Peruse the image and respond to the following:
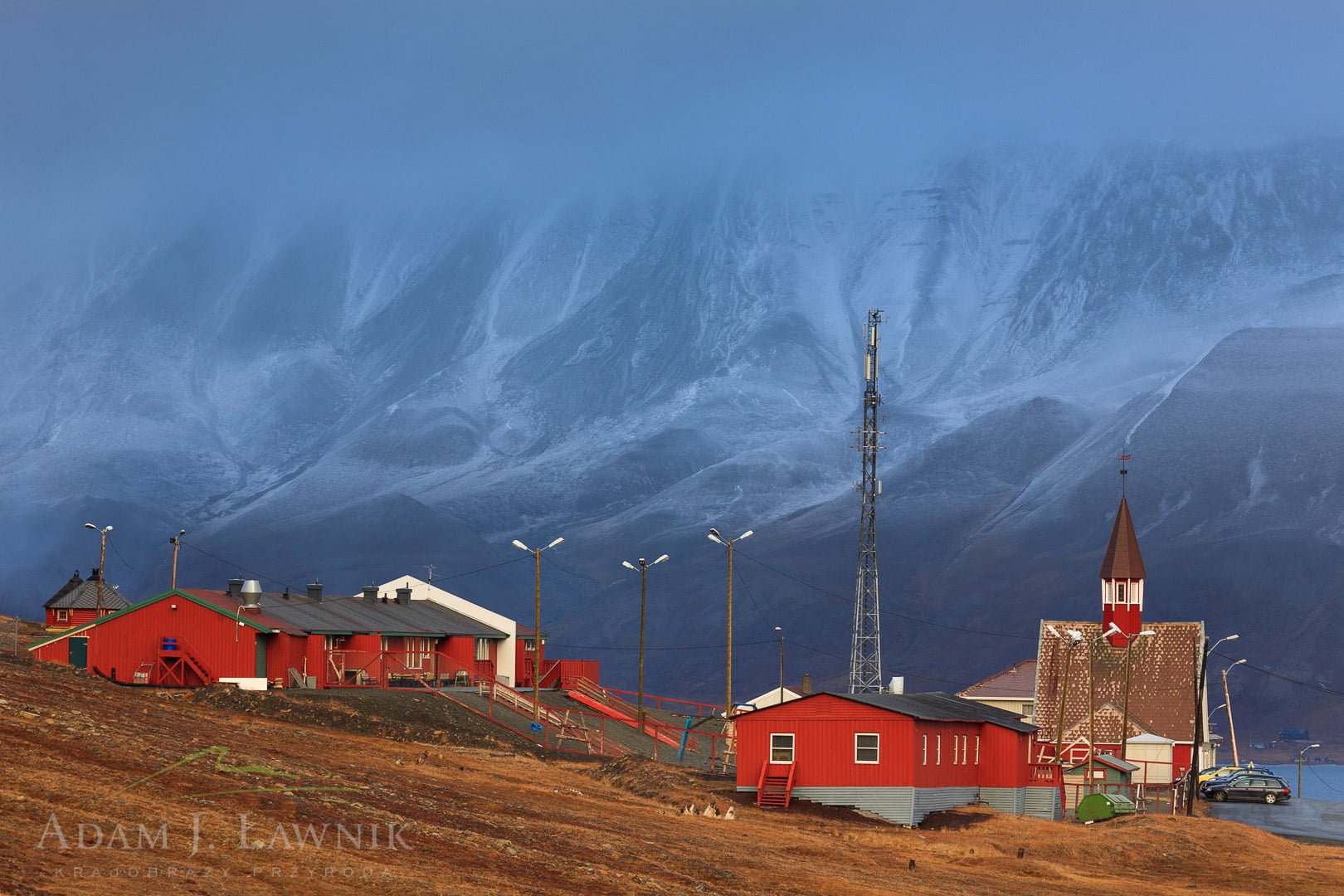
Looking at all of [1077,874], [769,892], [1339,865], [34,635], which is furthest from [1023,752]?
[34,635]

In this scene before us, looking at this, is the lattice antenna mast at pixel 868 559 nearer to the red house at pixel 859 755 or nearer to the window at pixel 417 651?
the window at pixel 417 651

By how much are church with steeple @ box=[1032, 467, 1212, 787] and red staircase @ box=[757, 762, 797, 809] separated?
3495 centimetres

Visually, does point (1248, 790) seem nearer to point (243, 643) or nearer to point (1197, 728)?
point (1197, 728)

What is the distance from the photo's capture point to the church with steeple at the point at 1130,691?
8969cm

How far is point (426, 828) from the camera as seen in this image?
109 ft

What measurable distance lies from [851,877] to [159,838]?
1440 cm

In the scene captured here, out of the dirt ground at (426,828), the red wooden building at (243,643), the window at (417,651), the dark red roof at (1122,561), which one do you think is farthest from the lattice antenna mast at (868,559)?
the dirt ground at (426,828)

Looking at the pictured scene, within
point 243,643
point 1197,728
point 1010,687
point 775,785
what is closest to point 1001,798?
point 775,785

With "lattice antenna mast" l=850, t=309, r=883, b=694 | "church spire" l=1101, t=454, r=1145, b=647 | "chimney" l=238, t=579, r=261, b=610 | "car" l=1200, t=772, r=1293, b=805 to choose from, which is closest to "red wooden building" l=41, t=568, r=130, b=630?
"chimney" l=238, t=579, r=261, b=610

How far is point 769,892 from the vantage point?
32312 mm

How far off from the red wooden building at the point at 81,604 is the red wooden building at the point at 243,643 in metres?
22.3

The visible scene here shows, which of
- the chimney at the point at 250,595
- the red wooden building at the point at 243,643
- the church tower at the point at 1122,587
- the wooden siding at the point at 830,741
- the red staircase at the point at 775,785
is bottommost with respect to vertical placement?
the red staircase at the point at 775,785

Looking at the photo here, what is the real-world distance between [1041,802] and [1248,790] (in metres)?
32.1

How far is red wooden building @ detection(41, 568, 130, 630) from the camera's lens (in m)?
95.3
